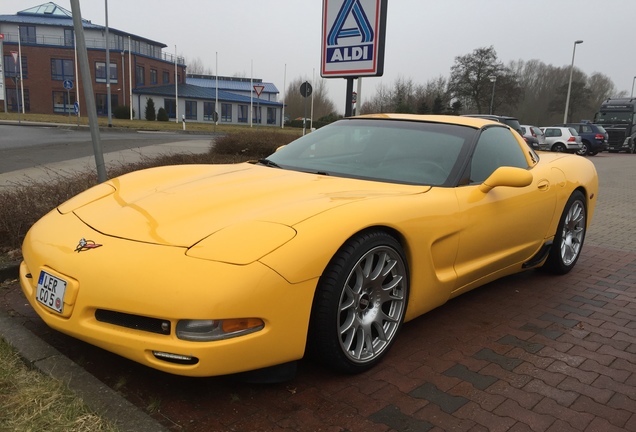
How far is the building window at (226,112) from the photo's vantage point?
55.4m

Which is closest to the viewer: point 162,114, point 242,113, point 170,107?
point 162,114

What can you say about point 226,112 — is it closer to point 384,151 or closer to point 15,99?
point 15,99

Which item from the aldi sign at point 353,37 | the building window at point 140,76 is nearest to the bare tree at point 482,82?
the building window at point 140,76

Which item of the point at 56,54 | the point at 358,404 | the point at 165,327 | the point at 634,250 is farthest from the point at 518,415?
the point at 56,54

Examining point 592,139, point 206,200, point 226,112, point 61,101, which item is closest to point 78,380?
point 206,200

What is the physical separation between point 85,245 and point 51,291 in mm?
253

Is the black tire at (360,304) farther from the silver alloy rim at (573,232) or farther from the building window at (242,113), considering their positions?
the building window at (242,113)

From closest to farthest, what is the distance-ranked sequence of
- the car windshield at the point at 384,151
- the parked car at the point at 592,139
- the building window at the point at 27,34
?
the car windshield at the point at 384,151 → the parked car at the point at 592,139 → the building window at the point at 27,34

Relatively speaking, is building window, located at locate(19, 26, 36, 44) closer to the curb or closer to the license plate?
the curb

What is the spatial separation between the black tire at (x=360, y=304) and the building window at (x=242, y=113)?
56.2m

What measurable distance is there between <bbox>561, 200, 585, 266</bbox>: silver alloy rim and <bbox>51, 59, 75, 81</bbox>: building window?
5574 cm

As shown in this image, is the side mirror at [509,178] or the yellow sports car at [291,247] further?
the side mirror at [509,178]

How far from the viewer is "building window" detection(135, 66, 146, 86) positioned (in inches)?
2058

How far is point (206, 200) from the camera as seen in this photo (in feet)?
8.88
